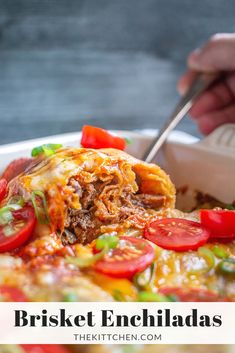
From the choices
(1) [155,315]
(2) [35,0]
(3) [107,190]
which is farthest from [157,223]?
(2) [35,0]

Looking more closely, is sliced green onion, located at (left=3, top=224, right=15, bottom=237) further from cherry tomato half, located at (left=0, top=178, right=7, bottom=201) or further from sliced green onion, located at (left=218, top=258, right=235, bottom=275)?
sliced green onion, located at (left=218, top=258, right=235, bottom=275)

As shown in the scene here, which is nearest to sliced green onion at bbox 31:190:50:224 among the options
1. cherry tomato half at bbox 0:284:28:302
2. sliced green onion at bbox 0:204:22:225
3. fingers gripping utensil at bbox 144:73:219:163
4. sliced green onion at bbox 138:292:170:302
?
sliced green onion at bbox 0:204:22:225

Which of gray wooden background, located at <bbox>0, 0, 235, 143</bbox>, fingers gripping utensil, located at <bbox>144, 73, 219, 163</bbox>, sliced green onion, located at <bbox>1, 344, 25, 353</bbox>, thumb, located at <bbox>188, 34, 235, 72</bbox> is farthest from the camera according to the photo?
gray wooden background, located at <bbox>0, 0, 235, 143</bbox>

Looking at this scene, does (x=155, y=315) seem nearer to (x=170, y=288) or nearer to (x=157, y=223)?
(x=170, y=288)

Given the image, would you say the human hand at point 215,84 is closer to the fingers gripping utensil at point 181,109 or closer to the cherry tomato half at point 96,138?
the fingers gripping utensil at point 181,109

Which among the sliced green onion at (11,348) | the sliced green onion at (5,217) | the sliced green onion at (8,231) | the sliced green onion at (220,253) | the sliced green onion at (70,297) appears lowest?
the sliced green onion at (11,348)

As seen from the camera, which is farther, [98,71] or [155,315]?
[98,71]

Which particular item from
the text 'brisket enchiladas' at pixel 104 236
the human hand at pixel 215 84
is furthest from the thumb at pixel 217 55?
the text 'brisket enchiladas' at pixel 104 236
